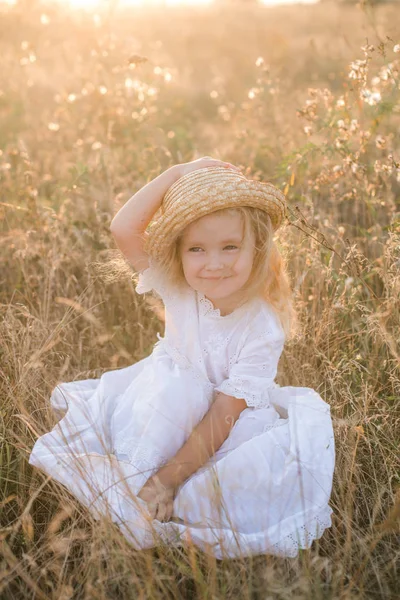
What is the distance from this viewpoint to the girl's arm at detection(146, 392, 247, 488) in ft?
7.15

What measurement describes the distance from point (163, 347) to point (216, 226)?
23.6 inches

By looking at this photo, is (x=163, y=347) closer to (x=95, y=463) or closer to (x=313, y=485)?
(x=95, y=463)

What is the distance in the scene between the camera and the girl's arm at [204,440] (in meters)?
2.18

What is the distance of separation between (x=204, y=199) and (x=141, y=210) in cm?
36

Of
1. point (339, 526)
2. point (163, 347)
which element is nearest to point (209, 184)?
point (163, 347)

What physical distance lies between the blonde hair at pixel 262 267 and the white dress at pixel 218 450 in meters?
0.05

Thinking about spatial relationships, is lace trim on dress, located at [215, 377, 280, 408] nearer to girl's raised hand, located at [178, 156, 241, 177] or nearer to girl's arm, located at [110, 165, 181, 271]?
girl's arm, located at [110, 165, 181, 271]

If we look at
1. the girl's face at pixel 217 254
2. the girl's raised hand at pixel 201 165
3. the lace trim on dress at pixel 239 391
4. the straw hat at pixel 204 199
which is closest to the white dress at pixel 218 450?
the lace trim on dress at pixel 239 391

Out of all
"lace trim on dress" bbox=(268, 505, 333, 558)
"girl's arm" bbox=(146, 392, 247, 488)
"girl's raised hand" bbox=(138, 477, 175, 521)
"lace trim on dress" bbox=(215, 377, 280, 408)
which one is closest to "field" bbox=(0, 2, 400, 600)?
"lace trim on dress" bbox=(268, 505, 333, 558)

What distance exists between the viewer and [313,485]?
2.18 meters

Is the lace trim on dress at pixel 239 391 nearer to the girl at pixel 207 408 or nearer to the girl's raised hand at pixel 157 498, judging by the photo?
the girl at pixel 207 408

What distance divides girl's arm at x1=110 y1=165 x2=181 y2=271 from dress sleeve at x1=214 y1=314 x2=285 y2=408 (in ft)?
1.93

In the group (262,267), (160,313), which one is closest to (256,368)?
(262,267)

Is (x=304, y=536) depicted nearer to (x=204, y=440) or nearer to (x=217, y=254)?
(x=204, y=440)
